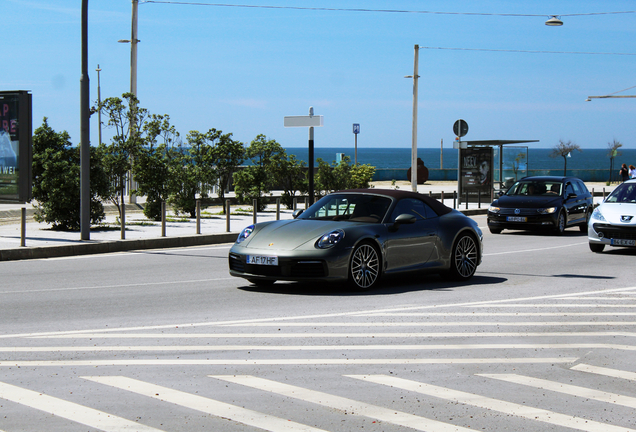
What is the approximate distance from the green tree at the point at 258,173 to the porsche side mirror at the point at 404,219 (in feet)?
56.9

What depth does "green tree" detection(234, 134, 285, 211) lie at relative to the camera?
28500 millimetres

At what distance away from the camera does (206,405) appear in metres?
5.37

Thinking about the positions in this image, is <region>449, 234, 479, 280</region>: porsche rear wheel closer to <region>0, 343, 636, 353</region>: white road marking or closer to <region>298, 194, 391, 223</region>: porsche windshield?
<region>298, 194, 391, 223</region>: porsche windshield

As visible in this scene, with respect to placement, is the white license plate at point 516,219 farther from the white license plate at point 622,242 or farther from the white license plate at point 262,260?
the white license plate at point 262,260

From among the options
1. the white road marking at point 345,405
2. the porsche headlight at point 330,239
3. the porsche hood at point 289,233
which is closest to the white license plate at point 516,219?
the porsche hood at point 289,233

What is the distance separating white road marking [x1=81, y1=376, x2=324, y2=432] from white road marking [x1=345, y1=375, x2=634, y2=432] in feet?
3.80

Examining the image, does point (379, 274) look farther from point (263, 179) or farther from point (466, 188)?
point (466, 188)

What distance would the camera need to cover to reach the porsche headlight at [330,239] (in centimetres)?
1035

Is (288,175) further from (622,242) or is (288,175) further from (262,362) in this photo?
(262,362)

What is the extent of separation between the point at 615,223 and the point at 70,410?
13058mm

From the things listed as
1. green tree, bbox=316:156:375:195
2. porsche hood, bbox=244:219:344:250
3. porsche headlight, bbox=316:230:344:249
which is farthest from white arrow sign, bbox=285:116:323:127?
green tree, bbox=316:156:375:195

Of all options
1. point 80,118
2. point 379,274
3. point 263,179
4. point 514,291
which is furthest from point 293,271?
point 263,179

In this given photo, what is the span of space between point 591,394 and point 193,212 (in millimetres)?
20967

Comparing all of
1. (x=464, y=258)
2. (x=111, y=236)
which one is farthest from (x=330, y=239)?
(x=111, y=236)
